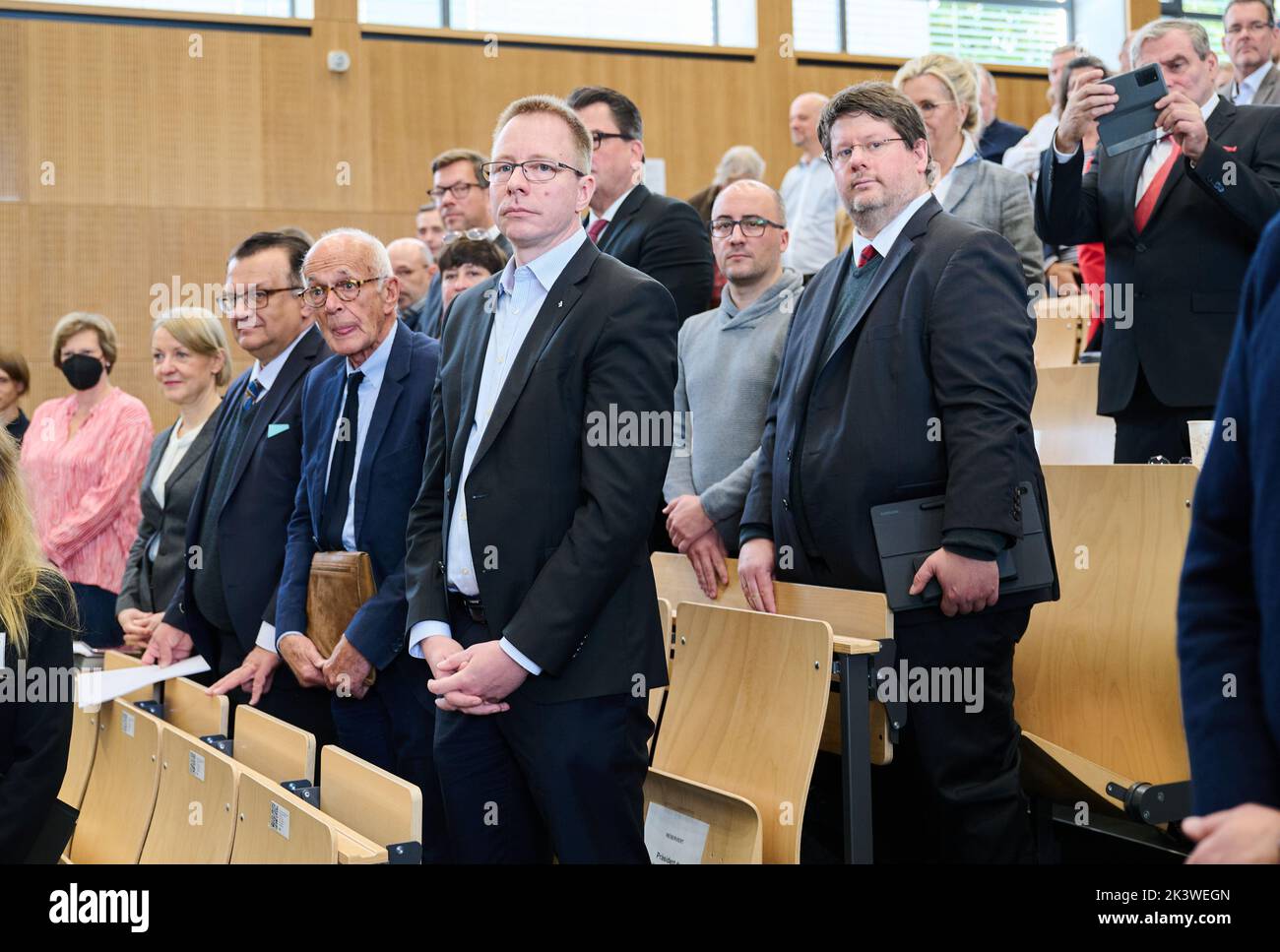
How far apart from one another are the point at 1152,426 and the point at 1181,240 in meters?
0.41

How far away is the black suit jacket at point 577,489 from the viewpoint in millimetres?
1770

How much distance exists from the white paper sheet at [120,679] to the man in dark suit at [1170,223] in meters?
2.16

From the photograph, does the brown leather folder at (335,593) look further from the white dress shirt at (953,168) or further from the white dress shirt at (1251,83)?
the white dress shirt at (1251,83)

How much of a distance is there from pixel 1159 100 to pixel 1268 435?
201 centimetres

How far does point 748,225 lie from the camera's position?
2777mm

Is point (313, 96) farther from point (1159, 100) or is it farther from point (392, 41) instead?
point (1159, 100)

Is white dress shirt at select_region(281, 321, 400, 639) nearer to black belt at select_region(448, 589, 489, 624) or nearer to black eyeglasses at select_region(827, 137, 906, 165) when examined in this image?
black belt at select_region(448, 589, 489, 624)

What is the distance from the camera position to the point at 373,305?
8.42 feet

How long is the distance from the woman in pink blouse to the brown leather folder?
1.81 meters

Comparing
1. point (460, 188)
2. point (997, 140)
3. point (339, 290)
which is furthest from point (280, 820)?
point (997, 140)

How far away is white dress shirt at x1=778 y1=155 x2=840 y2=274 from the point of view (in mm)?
5078

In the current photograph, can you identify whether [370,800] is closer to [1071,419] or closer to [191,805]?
[191,805]

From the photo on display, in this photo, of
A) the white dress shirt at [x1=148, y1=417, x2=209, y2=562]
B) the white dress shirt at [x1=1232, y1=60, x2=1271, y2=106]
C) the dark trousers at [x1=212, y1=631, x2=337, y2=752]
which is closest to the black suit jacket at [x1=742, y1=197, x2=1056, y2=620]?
the dark trousers at [x1=212, y1=631, x2=337, y2=752]
